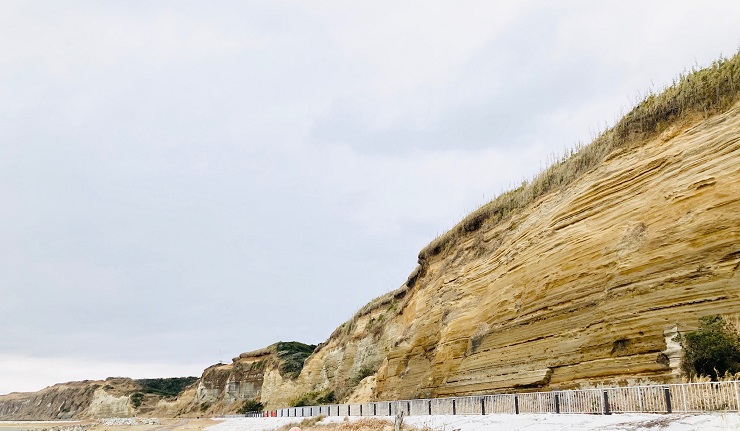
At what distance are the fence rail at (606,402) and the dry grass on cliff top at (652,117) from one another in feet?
35.9

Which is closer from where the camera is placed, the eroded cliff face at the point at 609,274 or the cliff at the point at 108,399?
the eroded cliff face at the point at 609,274

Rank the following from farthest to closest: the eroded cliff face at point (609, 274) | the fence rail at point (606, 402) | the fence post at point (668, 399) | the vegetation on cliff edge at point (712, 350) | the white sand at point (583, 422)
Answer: the eroded cliff face at point (609, 274)
the vegetation on cliff edge at point (712, 350)
the fence post at point (668, 399)
the fence rail at point (606, 402)
the white sand at point (583, 422)

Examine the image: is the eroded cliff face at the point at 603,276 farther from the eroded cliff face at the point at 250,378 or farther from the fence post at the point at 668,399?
the eroded cliff face at the point at 250,378

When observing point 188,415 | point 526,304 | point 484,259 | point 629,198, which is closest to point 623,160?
point 629,198

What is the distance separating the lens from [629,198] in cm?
2258

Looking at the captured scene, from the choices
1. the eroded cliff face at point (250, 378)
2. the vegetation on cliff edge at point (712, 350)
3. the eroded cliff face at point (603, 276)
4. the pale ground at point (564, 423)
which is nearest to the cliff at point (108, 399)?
the eroded cliff face at point (250, 378)

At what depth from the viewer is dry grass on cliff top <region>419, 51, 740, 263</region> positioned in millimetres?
21672

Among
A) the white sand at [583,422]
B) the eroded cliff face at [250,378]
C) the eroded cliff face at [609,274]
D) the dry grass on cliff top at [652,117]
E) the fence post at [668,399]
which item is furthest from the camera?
the eroded cliff face at [250,378]

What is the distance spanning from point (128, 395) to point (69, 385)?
5032cm

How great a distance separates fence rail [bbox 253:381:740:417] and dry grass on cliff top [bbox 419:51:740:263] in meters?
10.9

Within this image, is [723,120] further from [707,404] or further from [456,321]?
[456,321]

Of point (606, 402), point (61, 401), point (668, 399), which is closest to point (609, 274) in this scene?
point (606, 402)

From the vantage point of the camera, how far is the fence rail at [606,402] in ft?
46.0

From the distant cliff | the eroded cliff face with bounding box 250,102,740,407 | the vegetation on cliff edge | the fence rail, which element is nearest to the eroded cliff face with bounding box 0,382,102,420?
the distant cliff
